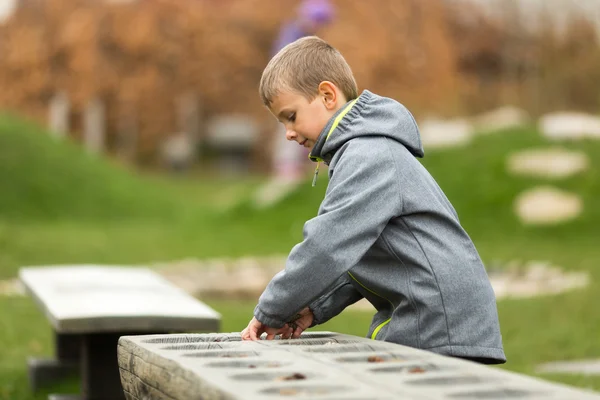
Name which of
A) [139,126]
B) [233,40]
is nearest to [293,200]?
[233,40]

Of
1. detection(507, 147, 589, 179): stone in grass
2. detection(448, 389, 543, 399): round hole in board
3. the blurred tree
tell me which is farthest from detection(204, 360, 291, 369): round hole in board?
the blurred tree

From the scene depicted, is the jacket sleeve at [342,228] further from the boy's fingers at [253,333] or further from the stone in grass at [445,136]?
the stone in grass at [445,136]

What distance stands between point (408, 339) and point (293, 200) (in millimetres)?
10911

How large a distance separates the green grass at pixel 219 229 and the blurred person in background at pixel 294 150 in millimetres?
406

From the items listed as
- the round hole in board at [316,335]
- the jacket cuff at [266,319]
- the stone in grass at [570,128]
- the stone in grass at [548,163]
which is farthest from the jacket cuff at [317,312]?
the stone in grass at [570,128]

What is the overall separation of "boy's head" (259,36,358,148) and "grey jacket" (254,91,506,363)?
4.4 inches

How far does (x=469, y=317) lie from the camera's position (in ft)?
7.86

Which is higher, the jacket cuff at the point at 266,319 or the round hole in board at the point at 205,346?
the jacket cuff at the point at 266,319

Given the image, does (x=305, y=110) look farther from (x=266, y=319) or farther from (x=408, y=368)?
(x=408, y=368)

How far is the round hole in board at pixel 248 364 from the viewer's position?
6.45 ft

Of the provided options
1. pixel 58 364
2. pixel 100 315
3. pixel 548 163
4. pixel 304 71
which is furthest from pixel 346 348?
pixel 548 163

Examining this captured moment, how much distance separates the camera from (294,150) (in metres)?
15.8

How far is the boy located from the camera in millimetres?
2318

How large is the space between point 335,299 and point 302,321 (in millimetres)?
132
